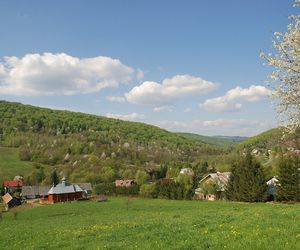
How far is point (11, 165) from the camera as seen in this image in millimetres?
159750

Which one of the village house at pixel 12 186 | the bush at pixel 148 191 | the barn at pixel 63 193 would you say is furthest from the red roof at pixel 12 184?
the bush at pixel 148 191

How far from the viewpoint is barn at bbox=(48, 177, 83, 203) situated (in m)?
99.9

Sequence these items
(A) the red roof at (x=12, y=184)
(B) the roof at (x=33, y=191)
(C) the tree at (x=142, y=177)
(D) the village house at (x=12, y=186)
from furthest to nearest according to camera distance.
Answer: (C) the tree at (x=142, y=177) → (A) the red roof at (x=12, y=184) → (D) the village house at (x=12, y=186) → (B) the roof at (x=33, y=191)

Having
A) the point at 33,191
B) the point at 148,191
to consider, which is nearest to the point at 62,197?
the point at 33,191

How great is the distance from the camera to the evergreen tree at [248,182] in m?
66.6

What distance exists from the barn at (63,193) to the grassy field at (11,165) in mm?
50092

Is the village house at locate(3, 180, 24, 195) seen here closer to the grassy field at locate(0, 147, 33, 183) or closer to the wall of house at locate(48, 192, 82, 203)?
the grassy field at locate(0, 147, 33, 183)

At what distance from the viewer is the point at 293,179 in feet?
206

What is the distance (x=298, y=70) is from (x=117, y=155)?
17872cm

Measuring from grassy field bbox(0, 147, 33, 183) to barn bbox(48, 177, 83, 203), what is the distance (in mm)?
50092

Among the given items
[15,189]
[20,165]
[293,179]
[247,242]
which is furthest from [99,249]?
[20,165]

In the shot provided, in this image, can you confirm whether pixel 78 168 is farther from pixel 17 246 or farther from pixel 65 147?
pixel 17 246

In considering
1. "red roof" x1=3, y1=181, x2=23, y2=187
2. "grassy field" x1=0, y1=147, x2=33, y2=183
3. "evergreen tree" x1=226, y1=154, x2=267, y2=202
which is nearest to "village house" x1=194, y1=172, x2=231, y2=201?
"evergreen tree" x1=226, y1=154, x2=267, y2=202

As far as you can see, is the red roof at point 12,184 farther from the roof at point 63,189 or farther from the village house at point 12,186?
the roof at point 63,189
